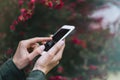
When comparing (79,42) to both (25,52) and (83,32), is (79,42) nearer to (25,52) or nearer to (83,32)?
(83,32)

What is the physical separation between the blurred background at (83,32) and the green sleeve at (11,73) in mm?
1350

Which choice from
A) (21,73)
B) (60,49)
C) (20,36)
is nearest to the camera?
(60,49)

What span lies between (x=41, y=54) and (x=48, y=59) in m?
0.04

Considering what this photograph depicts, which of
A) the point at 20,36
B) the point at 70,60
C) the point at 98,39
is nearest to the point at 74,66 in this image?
the point at 70,60

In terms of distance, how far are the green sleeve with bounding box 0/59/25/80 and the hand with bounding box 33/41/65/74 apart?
0.15 metres

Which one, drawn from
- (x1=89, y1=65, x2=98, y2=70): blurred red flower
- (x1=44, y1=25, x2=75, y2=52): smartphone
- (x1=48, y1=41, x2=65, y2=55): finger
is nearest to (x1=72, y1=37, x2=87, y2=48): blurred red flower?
(x1=89, y1=65, x2=98, y2=70): blurred red flower

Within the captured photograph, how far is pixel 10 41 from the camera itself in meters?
2.69

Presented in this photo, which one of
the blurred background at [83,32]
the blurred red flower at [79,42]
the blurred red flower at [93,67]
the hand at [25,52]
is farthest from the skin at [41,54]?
the blurred red flower at [93,67]

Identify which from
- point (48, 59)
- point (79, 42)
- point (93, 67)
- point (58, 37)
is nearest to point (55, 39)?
point (58, 37)

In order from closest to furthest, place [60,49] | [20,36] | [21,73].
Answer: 1. [60,49]
2. [21,73]
3. [20,36]

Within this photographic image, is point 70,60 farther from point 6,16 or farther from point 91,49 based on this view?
point 6,16

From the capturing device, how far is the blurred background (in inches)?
108

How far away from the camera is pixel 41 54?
1.21m

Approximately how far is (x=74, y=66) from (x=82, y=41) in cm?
19
